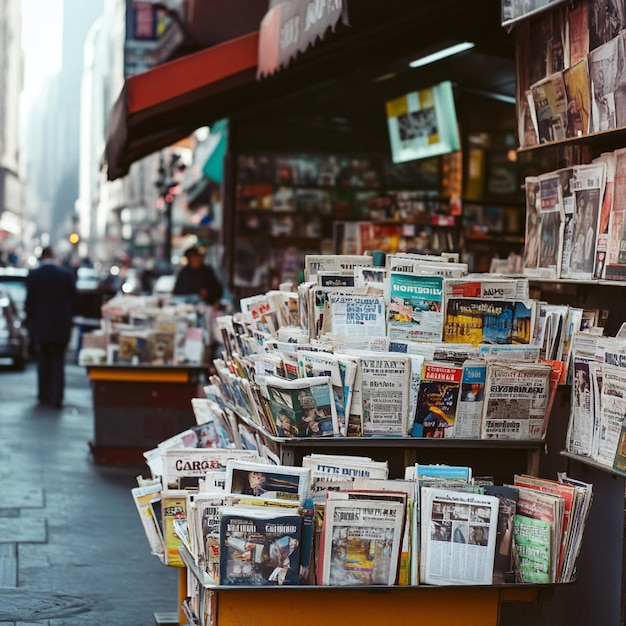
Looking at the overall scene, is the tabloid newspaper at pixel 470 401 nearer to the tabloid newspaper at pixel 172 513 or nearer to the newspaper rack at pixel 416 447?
the newspaper rack at pixel 416 447

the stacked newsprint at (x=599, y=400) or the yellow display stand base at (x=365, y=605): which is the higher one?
the stacked newsprint at (x=599, y=400)

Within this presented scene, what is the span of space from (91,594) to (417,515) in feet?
10.1

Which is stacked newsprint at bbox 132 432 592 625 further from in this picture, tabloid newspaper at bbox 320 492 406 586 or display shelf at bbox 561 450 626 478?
display shelf at bbox 561 450 626 478

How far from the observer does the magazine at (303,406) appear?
488 centimetres

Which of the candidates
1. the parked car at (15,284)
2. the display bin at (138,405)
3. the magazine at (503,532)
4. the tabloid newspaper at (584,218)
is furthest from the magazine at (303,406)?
the parked car at (15,284)

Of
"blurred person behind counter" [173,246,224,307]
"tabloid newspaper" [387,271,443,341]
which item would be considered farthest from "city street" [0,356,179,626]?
"blurred person behind counter" [173,246,224,307]

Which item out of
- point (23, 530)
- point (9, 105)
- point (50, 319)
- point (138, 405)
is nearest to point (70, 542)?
point (23, 530)

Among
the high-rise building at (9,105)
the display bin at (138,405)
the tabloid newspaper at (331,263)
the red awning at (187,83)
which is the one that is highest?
the high-rise building at (9,105)

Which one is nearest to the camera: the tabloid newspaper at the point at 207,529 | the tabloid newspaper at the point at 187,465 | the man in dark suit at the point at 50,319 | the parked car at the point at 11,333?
the tabloid newspaper at the point at 207,529

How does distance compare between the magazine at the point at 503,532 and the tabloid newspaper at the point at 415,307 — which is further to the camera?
the tabloid newspaper at the point at 415,307

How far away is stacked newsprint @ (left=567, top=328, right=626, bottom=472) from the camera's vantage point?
4773 millimetres

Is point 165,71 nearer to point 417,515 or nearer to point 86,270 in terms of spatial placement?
point 417,515

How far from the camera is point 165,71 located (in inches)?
442

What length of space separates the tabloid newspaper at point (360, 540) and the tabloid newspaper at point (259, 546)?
0.13 m
